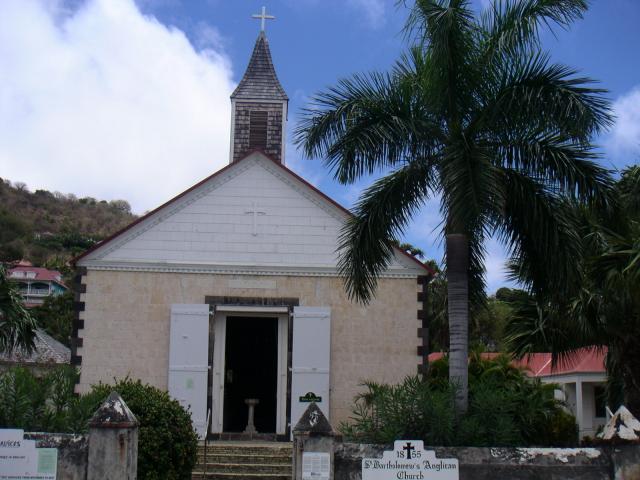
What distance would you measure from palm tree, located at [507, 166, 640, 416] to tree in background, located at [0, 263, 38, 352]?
348 inches

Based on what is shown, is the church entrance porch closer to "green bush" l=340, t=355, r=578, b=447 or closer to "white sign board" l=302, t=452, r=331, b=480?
"green bush" l=340, t=355, r=578, b=447

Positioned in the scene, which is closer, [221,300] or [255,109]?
[221,300]

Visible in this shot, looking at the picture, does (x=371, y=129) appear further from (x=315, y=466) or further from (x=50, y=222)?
(x=50, y=222)

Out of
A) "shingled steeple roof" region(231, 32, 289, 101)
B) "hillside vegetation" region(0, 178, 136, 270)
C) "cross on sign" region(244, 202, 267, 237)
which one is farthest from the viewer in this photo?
"hillside vegetation" region(0, 178, 136, 270)

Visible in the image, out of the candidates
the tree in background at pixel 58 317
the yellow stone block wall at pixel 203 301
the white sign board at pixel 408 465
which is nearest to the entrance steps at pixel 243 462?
the yellow stone block wall at pixel 203 301

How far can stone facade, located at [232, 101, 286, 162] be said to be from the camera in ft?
65.3

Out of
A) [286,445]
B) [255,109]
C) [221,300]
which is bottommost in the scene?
[286,445]

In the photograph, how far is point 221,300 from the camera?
16.0m

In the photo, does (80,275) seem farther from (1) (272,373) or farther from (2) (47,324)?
(2) (47,324)

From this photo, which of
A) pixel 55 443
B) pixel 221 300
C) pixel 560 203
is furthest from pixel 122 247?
pixel 560 203

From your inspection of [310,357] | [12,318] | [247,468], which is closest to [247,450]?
[247,468]

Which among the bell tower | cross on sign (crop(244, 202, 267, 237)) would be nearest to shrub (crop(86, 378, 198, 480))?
cross on sign (crop(244, 202, 267, 237))

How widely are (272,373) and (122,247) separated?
21.9 feet

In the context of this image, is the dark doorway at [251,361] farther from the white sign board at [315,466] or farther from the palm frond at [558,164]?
the white sign board at [315,466]
